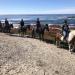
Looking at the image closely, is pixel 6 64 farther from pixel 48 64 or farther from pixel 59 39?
pixel 59 39

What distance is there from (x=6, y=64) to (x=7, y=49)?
394 cm

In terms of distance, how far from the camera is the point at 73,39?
20094 millimetres

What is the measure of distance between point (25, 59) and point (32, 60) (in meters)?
0.50

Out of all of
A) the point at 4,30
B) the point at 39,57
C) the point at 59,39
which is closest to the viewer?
the point at 39,57

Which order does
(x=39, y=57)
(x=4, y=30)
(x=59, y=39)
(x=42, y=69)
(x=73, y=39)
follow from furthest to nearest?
1. (x=4, y=30)
2. (x=59, y=39)
3. (x=73, y=39)
4. (x=39, y=57)
5. (x=42, y=69)

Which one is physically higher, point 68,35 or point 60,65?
point 68,35

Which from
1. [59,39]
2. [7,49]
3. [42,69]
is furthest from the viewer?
[59,39]

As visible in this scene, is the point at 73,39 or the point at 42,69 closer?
the point at 42,69

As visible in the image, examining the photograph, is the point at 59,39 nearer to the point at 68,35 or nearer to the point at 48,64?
the point at 68,35

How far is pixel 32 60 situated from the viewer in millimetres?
15664

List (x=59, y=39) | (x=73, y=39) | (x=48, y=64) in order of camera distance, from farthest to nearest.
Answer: (x=59, y=39) → (x=73, y=39) → (x=48, y=64)

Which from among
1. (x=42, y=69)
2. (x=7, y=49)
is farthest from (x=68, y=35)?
(x=42, y=69)

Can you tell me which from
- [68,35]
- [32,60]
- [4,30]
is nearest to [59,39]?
[68,35]

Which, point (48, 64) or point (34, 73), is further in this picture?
point (48, 64)
